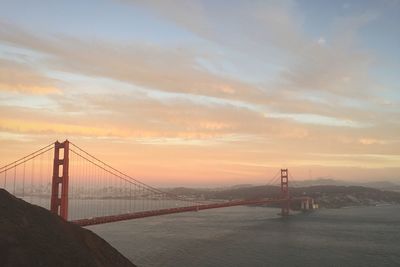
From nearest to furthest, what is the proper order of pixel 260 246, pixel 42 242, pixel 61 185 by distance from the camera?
pixel 42 242 < pixel 61 185 < pixel 260 246

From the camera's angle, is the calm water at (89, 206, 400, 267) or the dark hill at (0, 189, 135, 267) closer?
the dark hill at (0, 189, 135, 267)

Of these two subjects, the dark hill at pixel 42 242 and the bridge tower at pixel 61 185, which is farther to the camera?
the bridge tower at pixel 61 185

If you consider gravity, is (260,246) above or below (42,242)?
below

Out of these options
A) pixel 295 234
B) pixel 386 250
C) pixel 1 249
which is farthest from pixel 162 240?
pixel 1 249

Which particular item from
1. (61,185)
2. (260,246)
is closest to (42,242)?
(61,185)

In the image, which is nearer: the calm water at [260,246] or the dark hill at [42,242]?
the dark hill at [42,242]

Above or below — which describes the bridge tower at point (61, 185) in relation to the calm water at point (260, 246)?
above

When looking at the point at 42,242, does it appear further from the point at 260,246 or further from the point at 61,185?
the point at 260,246

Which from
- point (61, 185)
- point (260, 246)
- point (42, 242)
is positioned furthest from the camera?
point (260, 246)

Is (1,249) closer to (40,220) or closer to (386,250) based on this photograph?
(40,220)
